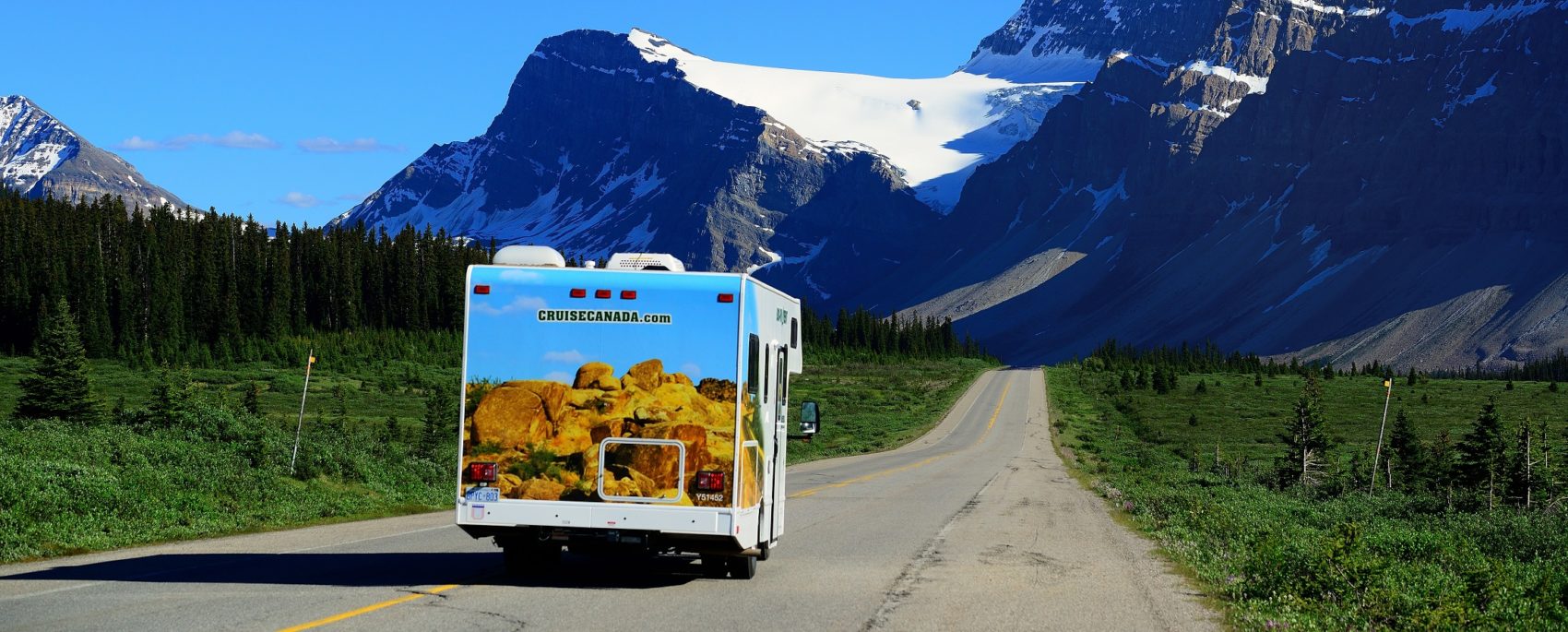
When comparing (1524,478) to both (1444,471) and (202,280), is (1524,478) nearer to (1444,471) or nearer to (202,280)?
(1444,471)

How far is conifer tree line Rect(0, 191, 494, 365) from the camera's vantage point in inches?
4417

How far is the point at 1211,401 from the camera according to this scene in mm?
108125

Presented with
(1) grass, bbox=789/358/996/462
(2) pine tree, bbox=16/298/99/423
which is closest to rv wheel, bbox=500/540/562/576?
(2) pine tree, bbox=16/298/99/423

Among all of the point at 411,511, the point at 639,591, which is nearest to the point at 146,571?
the point at 639,591

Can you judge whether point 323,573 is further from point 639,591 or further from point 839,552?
point 839,552

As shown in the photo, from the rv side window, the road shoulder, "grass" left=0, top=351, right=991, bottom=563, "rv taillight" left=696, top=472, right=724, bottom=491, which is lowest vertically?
the road shoulder

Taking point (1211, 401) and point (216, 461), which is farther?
point (1211, 401)

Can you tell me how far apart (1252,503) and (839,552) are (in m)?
19.4

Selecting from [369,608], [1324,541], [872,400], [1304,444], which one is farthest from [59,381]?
[872,400]

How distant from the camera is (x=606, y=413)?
48.2 feet

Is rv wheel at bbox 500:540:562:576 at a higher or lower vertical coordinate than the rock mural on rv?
lower

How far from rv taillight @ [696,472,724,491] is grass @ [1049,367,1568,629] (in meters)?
5.23

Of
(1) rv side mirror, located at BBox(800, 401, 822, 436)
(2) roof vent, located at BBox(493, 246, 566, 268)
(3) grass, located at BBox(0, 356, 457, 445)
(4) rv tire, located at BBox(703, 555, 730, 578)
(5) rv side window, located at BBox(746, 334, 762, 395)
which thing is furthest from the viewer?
(3) grass, located at BBox(0, 356, 457, 445)

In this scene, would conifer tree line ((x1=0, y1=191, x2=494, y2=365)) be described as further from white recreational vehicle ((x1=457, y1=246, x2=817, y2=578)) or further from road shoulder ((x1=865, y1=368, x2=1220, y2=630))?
white recreational vehicle ((x1=457, y1=246, x2=817, y2=578))
